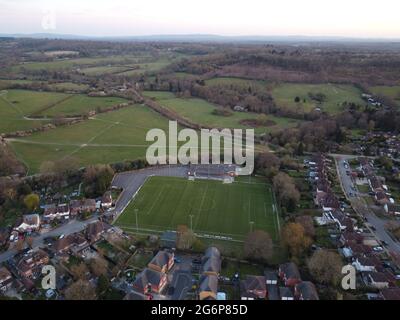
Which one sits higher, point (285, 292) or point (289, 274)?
point (289, 274)

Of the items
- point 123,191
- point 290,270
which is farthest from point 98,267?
point 290,270

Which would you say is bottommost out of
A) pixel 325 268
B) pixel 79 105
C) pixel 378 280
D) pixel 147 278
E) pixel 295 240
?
pixel 378 280

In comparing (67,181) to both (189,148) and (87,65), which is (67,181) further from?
(87,65)

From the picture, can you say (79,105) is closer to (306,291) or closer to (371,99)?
(306,291)

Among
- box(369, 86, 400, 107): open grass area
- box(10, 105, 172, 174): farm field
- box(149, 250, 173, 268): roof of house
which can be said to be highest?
box(369, 86, 400, 107): open grass area

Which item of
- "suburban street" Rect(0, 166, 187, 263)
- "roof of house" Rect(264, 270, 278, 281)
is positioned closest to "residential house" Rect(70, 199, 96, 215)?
"suburban street" Rect(0, 166, 187, 263)

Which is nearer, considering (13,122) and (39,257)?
(39,257)

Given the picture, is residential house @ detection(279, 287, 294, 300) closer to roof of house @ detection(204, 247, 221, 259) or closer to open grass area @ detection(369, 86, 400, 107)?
roof of house @ detection(204, 247, 221, 259)
